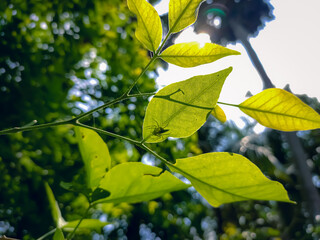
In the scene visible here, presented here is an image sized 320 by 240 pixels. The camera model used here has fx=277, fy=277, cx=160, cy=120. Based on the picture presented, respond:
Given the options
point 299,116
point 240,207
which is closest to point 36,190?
point 299,116

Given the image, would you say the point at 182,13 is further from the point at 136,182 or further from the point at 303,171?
the point at 303,171

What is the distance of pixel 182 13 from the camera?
0.33m

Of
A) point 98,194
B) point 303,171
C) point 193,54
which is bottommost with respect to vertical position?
point 303,171

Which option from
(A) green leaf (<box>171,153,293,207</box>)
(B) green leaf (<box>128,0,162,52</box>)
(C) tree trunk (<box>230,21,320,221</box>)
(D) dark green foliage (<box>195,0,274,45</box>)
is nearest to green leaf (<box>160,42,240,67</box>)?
(B) green leaf (<box>128,0,162,52</box>)

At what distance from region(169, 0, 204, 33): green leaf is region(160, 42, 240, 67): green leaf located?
3 cm

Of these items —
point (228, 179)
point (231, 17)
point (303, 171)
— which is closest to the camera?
point (228, 179)

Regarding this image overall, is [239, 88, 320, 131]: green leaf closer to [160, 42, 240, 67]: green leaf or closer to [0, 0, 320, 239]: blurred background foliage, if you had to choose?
[160, 42, 240, 67]: green leaf

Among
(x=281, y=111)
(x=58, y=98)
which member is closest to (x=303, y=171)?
(x=58, y=98)

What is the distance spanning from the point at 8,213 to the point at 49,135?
24.1 inches

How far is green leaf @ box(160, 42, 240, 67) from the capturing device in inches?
13.2

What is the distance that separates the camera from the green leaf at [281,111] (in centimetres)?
31

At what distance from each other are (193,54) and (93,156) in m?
0.19

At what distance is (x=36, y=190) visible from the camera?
151cm

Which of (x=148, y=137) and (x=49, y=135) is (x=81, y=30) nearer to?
(x=49, y=135)
